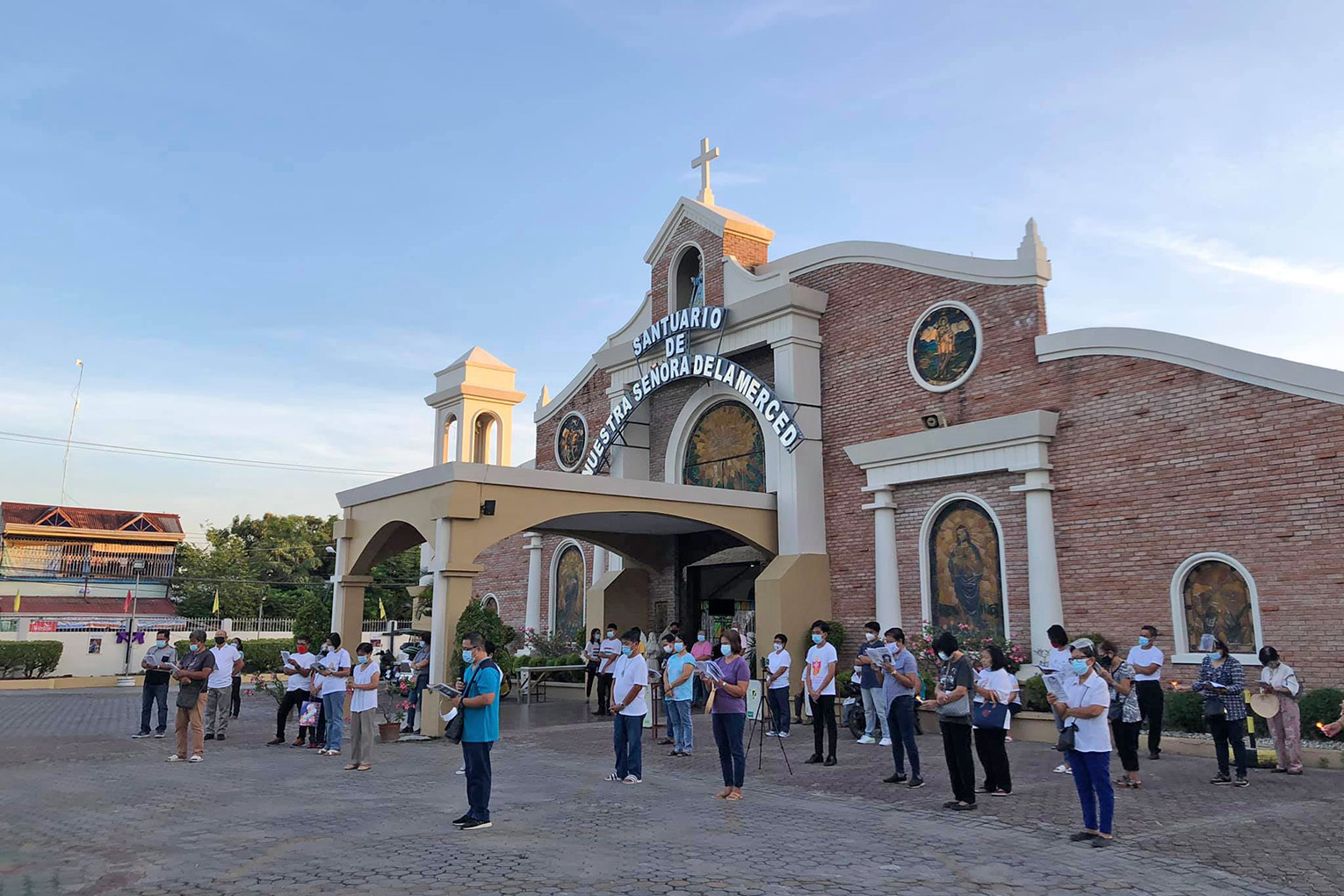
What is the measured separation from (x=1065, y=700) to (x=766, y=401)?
12.4 metres

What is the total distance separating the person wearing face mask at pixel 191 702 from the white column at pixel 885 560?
37.8 feet

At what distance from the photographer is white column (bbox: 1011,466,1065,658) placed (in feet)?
53.1

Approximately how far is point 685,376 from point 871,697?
9887 millimetres

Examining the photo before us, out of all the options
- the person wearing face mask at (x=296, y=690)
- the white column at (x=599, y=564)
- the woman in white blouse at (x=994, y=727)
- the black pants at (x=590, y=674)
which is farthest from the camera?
the white column at (x=599, y=564)

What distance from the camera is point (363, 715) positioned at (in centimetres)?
1273

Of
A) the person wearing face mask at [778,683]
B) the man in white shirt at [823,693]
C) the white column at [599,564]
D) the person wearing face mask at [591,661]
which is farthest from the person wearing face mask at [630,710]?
the white column at [599,564]

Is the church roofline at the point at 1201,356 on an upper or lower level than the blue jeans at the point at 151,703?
upper

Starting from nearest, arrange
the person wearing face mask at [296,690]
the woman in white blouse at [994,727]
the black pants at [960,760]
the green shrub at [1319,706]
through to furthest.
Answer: the black pants at [960,760], the woman in white blouse at [994,727], the green shrub at [1319,706], the person wearing face mask at [296,690]

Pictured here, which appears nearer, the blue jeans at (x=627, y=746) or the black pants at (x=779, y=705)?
the blue jeans at (x=627, y=746)

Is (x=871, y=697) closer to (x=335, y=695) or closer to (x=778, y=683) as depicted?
(x=778, y=683)

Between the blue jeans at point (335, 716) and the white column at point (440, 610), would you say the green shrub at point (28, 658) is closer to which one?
the white column at point (440, 610)

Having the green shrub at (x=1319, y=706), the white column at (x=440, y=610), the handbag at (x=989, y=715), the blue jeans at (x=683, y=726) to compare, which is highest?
the white column at (x=440, y=610)

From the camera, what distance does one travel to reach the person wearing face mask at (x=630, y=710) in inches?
443

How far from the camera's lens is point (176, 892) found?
647 centimetres
